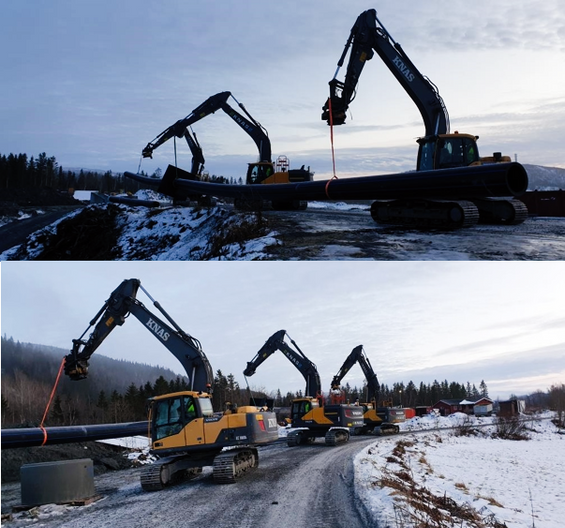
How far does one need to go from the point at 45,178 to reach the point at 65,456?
96467 mm

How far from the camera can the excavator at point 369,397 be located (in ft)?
93.9

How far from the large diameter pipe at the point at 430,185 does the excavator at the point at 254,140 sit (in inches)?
285

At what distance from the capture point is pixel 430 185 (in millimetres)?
13961

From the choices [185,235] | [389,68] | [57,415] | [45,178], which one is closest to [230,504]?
[185,235]

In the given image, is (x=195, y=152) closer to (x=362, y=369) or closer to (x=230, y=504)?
(x=362, y=369)

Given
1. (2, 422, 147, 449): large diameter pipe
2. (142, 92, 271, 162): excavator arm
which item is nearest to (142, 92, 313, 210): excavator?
(142, 92, 271, 162): excavator arm

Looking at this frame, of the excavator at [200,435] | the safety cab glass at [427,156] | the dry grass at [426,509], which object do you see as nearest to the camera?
the dry grass at [426,509]

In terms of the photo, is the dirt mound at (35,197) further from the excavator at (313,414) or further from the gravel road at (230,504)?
the gravel road at (230,504)

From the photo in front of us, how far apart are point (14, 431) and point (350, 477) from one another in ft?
29.3

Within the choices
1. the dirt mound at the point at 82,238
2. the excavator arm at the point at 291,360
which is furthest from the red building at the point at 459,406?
the dirt mound at the point at 82,238

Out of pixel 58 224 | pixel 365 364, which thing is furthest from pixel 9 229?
pixel 365 364

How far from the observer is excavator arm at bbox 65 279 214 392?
14297mm

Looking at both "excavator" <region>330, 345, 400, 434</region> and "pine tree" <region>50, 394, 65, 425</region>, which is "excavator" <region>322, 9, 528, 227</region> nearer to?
"excavator" <region>330, 345, 400, 434</region>

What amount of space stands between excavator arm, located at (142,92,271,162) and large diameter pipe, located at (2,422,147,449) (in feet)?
51.0
